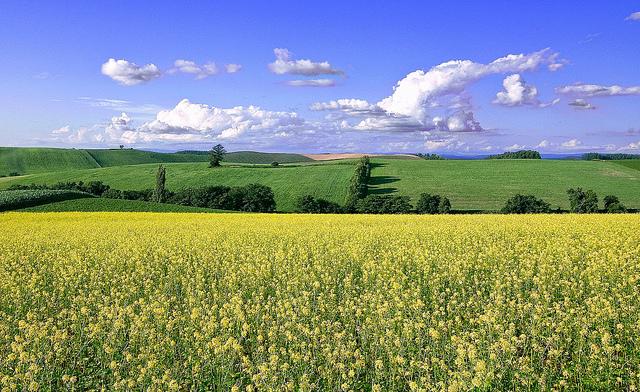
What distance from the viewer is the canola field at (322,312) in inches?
252

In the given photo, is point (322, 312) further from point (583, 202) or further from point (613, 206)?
point (583, 202)

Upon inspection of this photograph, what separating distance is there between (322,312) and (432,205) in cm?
5323

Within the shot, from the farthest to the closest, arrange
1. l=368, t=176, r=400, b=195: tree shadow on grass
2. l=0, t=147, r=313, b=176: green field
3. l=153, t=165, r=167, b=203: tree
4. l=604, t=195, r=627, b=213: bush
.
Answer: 1. l=0, t=147, r=313, b=176: green field
2. l=368, t=176, r=400, b=195: tree shadow on grass
3. l=153, t=165, r=167, b=203: tree
4. l=604, t=195, r=627, b=213: bush

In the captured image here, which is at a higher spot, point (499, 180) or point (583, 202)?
point (499, 180)

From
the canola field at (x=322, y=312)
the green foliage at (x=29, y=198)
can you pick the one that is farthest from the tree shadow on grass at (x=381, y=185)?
the canola field at (x=322, y=312)

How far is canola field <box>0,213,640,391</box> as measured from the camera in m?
6.40

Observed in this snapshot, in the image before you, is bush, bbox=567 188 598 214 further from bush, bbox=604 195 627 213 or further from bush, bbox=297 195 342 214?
bush, bbox=297 195 342 214

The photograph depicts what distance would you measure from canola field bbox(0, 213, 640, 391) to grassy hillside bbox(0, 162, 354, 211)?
5261cm

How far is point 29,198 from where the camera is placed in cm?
4781

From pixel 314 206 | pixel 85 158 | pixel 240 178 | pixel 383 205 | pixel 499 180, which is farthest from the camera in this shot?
pixel 85 158

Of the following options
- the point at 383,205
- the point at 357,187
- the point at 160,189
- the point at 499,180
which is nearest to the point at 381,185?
the point at 357,187

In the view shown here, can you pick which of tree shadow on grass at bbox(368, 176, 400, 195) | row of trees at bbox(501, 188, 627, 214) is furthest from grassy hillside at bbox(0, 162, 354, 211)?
row of trees at bbox(501, 188, 627, 214)

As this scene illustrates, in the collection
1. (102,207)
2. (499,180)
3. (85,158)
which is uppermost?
(85,158)

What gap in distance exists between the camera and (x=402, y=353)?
22.1 feet
